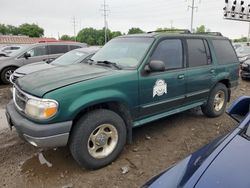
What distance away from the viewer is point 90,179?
123 inches

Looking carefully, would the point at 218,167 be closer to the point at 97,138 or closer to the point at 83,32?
the point at 97,138

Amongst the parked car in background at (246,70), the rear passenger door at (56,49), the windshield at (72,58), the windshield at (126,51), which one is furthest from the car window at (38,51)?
the parked car in background at (246,70)

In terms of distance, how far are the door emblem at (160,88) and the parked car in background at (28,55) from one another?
656 centimetres

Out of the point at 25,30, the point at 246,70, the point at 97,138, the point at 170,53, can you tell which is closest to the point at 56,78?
the point at 97,138

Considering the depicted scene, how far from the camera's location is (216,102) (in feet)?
17.6

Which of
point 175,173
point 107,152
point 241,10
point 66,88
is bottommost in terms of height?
point 107,152

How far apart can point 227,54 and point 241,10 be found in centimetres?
3034

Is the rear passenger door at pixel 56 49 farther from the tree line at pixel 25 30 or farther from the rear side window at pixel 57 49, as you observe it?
the tree line at pixel 25 30

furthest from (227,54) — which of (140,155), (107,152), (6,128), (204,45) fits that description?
(6,128)

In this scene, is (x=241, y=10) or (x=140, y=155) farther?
(x=241, y=10)

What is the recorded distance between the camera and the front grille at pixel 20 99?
123 inches

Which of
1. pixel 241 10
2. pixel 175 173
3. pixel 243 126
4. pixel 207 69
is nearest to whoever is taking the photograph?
pixel 175 173

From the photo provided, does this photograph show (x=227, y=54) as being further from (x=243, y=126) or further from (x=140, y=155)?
(x=243, y=126)

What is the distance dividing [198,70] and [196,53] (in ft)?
1.12
